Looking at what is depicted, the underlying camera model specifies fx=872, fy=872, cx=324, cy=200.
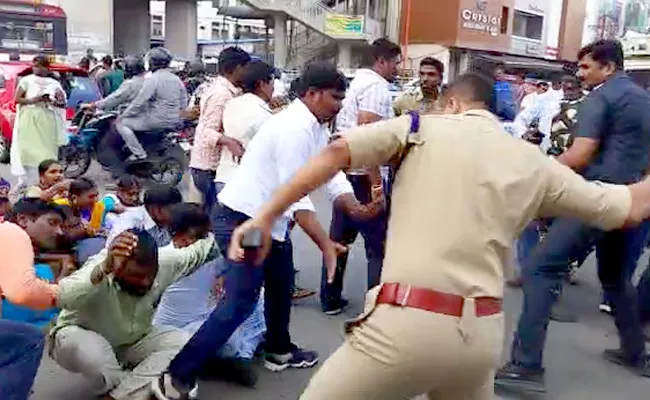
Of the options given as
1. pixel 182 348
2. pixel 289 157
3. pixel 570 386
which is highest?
pixel 289 157

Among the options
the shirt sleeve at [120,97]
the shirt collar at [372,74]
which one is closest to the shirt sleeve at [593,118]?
the shirt collar at [372,74]

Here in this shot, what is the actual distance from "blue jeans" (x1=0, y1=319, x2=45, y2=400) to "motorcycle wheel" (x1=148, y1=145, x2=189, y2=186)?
6.74 meters

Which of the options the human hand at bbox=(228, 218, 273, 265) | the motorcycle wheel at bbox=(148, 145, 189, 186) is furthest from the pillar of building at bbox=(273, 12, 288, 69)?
the human hand at bbox=(228, 218, 273, 265)

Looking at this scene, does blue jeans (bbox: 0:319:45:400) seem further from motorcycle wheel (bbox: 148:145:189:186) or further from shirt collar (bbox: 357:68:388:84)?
motorcycle wheel (bbox: 148:145:189:186)

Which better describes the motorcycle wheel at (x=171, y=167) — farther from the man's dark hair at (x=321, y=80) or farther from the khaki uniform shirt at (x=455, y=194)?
the khaki uniform shirt at (x=455, y=194)

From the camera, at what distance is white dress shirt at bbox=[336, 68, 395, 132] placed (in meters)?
5.60

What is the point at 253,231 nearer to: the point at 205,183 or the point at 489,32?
the point at 205,183

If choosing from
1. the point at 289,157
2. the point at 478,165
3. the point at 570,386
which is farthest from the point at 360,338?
the point at 570,386

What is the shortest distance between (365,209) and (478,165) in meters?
2.18

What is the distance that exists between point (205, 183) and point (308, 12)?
29538 millimetres

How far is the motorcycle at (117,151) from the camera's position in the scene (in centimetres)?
994

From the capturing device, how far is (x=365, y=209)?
4.55m

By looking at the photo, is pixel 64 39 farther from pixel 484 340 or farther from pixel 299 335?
pixel 484 340

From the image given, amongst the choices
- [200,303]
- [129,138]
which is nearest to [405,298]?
[200,303]
